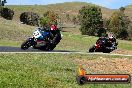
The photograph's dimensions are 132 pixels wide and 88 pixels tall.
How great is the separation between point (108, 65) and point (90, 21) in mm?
122912

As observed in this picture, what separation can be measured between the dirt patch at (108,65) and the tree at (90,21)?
375 ft

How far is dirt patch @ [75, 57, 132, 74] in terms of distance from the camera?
881 inches

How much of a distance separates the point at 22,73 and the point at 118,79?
805cm

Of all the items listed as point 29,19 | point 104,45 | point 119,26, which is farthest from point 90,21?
point 104,45

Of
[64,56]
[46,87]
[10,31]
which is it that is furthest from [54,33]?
[10,31]

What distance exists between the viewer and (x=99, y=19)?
488ft

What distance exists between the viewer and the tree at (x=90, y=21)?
14262 cm

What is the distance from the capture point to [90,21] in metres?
147

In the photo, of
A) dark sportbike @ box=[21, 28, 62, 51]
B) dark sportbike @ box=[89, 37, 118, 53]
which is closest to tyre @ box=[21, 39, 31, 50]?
dark sportbike @ box=[21, 28, 62, 51]

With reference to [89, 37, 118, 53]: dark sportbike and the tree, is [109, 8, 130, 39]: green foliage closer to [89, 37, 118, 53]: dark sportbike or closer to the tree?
the tree

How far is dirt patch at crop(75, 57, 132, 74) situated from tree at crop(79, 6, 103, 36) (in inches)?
4495

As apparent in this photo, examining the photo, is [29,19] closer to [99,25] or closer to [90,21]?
[90,21]

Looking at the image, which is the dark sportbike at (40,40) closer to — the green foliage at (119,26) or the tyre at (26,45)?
the tyre at (26,45)

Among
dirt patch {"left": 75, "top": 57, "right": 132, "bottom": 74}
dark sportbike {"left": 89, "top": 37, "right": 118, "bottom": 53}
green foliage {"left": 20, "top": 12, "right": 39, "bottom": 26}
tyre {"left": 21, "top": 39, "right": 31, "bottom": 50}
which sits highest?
dirt patch {"left": 75, "top": 57, "right": 132, "bottom": 74}
